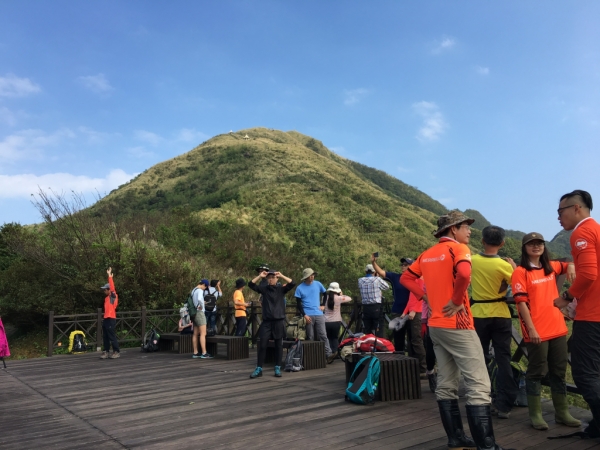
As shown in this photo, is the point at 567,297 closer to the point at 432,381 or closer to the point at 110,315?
the point at 432,381

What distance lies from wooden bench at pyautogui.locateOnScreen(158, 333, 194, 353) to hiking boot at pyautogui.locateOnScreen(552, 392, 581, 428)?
26.9 ft

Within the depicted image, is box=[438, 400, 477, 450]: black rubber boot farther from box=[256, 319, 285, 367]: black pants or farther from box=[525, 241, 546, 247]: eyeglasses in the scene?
box=[256, 319, 285, 367]: black pants

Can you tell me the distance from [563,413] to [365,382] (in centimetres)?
192

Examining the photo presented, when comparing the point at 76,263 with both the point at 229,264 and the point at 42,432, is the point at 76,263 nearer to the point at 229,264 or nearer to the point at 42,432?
the point at 229,264

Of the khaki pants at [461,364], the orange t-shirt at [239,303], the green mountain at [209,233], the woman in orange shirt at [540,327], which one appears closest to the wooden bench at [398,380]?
the woman in orange shirt at [540,327]

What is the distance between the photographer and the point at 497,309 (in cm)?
441

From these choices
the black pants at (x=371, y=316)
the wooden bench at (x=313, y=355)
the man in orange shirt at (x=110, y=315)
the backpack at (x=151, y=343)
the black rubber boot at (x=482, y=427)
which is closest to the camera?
the black rubber boot at (x=482, y=427)

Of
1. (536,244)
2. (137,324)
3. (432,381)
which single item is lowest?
(432,381)

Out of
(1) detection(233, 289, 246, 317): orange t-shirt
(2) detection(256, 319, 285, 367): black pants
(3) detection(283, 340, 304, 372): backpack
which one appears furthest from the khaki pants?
→ (1) detection(233, 289, 246, 317): orange t-shirt

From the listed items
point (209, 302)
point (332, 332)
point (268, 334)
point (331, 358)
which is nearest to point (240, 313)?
point (209, 302)

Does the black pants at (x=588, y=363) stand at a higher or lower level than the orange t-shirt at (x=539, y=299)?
lower

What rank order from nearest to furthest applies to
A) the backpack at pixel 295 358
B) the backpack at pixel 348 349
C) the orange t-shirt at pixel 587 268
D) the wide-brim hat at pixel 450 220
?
1. the orange t-shirt at pixel 587 268
2. the wide-brim hat at pixel 450 220
3. the backpack at pixel 348 349
4. the backpack at pixel 295 358

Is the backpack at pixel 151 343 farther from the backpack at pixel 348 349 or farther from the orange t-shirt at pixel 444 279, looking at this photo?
the orange t-shirt at pixel 444 279

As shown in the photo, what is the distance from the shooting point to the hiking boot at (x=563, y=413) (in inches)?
158
